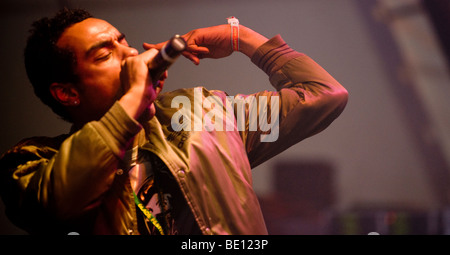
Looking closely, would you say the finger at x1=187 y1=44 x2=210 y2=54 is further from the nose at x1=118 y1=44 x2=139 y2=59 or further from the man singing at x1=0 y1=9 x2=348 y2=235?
the nose at x1=118 y1=44 x2=139 y2=59

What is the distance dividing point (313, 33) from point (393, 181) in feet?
1.92

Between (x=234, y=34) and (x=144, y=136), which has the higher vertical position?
(x=234, y=34)

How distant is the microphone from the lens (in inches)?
37.5

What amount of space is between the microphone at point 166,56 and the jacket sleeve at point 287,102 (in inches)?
14.5

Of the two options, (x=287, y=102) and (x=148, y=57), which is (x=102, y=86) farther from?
(x=287, y=102)

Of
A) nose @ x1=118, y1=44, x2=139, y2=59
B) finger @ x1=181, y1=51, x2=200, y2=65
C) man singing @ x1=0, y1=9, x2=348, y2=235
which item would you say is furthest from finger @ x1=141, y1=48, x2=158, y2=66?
finger @ x1=181, y1=51, x2=200, y2=65

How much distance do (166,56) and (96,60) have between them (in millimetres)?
283

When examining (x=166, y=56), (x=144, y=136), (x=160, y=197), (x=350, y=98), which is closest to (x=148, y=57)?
(x=166, y=56)

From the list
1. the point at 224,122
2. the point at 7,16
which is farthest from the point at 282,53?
the point at 7,16

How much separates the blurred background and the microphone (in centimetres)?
34

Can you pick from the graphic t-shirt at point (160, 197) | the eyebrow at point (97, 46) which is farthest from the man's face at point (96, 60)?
the graphic t-shirt at point (160, 197)

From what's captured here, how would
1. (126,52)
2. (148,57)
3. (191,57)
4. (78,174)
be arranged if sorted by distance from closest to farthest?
(78,174) → (148,57) → (126,52) → (191,57)

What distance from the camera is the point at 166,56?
99 centimetres

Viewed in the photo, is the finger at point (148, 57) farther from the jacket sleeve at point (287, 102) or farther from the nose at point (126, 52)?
the jacket sleeve at point (287, 102)
